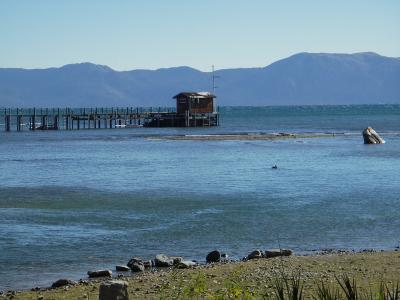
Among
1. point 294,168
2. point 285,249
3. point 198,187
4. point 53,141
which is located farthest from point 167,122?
point 285,249

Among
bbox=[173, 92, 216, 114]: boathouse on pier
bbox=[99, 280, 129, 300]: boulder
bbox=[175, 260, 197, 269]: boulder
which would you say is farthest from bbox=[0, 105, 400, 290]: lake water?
bbox=[173, 92, 216, 114]: boathouse on pier

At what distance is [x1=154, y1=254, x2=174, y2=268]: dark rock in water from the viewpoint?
19.9 metres

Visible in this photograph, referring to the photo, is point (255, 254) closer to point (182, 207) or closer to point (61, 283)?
point (61, 283)

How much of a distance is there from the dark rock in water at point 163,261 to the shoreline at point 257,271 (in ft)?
0.92

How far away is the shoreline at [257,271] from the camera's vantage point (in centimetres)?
1672

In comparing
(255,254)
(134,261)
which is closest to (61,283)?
(134,261)

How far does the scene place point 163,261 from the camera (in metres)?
19.9

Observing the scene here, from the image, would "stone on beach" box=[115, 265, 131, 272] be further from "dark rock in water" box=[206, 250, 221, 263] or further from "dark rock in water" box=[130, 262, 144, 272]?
"dark rock in water" box=[206, 250, 221, 263]

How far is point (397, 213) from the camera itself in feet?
95.6

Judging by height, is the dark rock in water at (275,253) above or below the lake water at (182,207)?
above

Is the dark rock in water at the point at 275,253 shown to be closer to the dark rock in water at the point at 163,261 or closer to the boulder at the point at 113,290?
the dark rock in water at the point at 163,261

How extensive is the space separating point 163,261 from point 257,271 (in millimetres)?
2759

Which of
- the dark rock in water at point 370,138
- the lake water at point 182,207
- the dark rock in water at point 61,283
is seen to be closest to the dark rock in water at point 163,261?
the lake water at point 182,207

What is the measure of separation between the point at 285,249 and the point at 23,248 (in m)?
7.33
